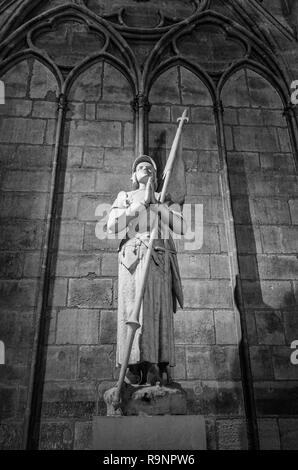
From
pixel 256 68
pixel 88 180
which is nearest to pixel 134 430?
pixel 88 180

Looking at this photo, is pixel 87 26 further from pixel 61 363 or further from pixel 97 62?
pixel 61 363

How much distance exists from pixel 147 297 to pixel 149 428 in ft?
3.52

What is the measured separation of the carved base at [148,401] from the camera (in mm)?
3438

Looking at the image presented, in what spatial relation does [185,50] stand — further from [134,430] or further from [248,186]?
[134,430]

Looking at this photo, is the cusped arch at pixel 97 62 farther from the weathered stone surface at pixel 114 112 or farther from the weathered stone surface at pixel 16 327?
the weathered stone surface at pixel 16 327

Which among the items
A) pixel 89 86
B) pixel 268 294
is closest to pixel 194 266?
pixel 268 294

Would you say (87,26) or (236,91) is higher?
(87,26)

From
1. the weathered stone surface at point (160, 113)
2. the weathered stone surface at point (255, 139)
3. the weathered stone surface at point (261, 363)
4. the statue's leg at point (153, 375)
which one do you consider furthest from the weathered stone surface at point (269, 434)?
the weathered stone surface at point (160, 113)

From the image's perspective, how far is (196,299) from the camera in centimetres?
530

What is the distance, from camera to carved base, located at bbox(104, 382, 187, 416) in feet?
11.3

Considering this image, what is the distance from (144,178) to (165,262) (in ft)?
3.12

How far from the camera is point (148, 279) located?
4.00 meters

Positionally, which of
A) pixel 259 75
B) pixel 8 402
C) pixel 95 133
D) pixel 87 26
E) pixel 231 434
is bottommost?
pixel 231 434

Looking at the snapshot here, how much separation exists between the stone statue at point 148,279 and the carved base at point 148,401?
19cm
